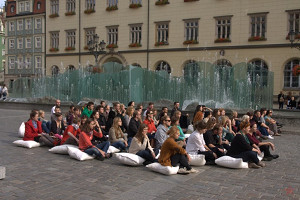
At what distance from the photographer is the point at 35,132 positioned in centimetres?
1148

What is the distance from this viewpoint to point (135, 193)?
6.53 meters

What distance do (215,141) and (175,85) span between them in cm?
1198

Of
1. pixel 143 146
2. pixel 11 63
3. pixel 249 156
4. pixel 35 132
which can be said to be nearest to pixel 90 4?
pixel 11 63

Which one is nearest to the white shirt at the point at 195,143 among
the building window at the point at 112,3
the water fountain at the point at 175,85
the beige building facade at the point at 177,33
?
the water fountain at the point at 175,85

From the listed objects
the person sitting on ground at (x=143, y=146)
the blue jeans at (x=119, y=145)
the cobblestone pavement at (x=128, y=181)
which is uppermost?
the person sitting on ground at (x=143, y=146)

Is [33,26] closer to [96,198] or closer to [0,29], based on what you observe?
[0,29]

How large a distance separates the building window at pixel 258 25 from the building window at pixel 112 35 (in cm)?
1503

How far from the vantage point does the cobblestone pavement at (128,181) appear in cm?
644

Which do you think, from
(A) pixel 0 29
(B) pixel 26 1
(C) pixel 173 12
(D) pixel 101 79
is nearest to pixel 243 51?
(C) pixel 173 12

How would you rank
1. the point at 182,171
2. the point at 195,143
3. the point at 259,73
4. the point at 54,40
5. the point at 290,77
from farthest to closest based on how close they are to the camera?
the point at 54,40 → the point at 290,77 → the point at 259,73 → the point at 195,143 → the point at 182,171

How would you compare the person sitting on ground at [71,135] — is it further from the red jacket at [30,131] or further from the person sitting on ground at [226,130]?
the person sitting on ground at [226,130]

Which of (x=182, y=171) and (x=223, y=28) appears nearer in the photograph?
(x=182, y=171)

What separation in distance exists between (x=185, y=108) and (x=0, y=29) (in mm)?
62464

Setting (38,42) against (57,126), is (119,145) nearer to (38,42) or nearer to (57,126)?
(57,126)
